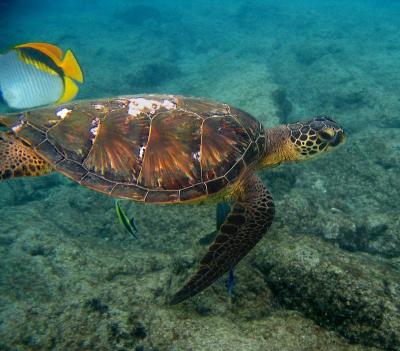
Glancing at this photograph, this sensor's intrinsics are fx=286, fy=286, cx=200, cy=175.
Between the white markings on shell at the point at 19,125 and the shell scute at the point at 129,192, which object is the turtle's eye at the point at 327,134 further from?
the white markings on shell at the point at 19,125

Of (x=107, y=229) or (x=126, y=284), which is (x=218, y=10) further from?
(x=126, y=284)

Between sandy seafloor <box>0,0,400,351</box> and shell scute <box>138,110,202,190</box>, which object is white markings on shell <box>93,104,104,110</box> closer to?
shell scute <box>138,110,202,190</box>

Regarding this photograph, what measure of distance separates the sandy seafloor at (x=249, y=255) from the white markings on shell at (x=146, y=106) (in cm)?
139

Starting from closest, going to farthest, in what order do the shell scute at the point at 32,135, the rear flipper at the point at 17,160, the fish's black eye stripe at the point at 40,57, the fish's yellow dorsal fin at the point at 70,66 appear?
the rear flipper at the point at 17,160 → the shell scute at the point at 32,135 → the fish's black eye stripe at the point at 40,57 → the fish's yellow dorsal fin at the point at 70,66

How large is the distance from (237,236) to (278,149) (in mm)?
1427

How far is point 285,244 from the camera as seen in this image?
227 centimetres

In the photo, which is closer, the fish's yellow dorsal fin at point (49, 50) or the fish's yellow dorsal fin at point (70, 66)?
the fish's yellow dorsal fin at point (49, 50)

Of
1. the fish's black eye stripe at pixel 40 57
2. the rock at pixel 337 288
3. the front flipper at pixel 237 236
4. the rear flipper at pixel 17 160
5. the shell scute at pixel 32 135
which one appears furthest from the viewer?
the fish's black eye stripe at pixel 40 57

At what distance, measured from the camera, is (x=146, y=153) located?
8.55 feet

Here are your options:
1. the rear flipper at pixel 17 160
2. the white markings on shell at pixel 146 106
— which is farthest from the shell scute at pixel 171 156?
the rear flipper at pixel 17 160

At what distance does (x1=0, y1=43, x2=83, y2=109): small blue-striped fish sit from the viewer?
3.07 metres

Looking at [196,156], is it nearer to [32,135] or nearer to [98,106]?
[98,106]

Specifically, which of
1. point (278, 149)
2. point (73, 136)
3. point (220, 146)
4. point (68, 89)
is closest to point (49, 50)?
point (68, 89)

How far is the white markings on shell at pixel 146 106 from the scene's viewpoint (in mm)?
2768
